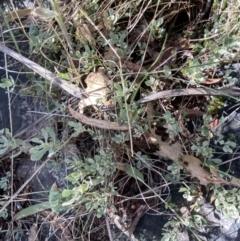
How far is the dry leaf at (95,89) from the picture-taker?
135 cm

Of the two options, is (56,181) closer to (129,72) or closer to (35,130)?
(35,130)

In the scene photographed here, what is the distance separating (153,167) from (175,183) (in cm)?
8

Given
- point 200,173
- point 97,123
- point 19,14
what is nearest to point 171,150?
point 200,173

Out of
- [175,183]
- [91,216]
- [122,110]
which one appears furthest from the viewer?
[91,216]

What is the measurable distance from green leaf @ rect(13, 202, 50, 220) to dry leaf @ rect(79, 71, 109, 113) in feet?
1.14

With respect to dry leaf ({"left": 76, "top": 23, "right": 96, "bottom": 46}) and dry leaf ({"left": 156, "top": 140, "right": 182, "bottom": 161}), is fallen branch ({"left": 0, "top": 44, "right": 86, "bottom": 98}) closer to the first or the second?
dry leaf ({"left": 76, "top": 23, "right": 96, "bottom": 46})

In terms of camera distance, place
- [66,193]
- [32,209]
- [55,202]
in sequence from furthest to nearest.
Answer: [32,209]
[55,202]
[66,193]

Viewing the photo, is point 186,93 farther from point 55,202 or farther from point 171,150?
point 55,202

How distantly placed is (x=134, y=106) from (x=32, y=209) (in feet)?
1.68

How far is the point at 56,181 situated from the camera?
1537 millimetres

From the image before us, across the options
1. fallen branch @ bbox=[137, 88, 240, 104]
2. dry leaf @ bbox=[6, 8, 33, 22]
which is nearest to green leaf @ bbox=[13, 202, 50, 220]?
fallen branch @ bbox=[137, 88, 240, 104]

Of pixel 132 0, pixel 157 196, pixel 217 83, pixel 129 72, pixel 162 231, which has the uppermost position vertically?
pixel 132 0

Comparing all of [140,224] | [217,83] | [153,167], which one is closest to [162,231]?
[140,224]

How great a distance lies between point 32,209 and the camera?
149 cm
